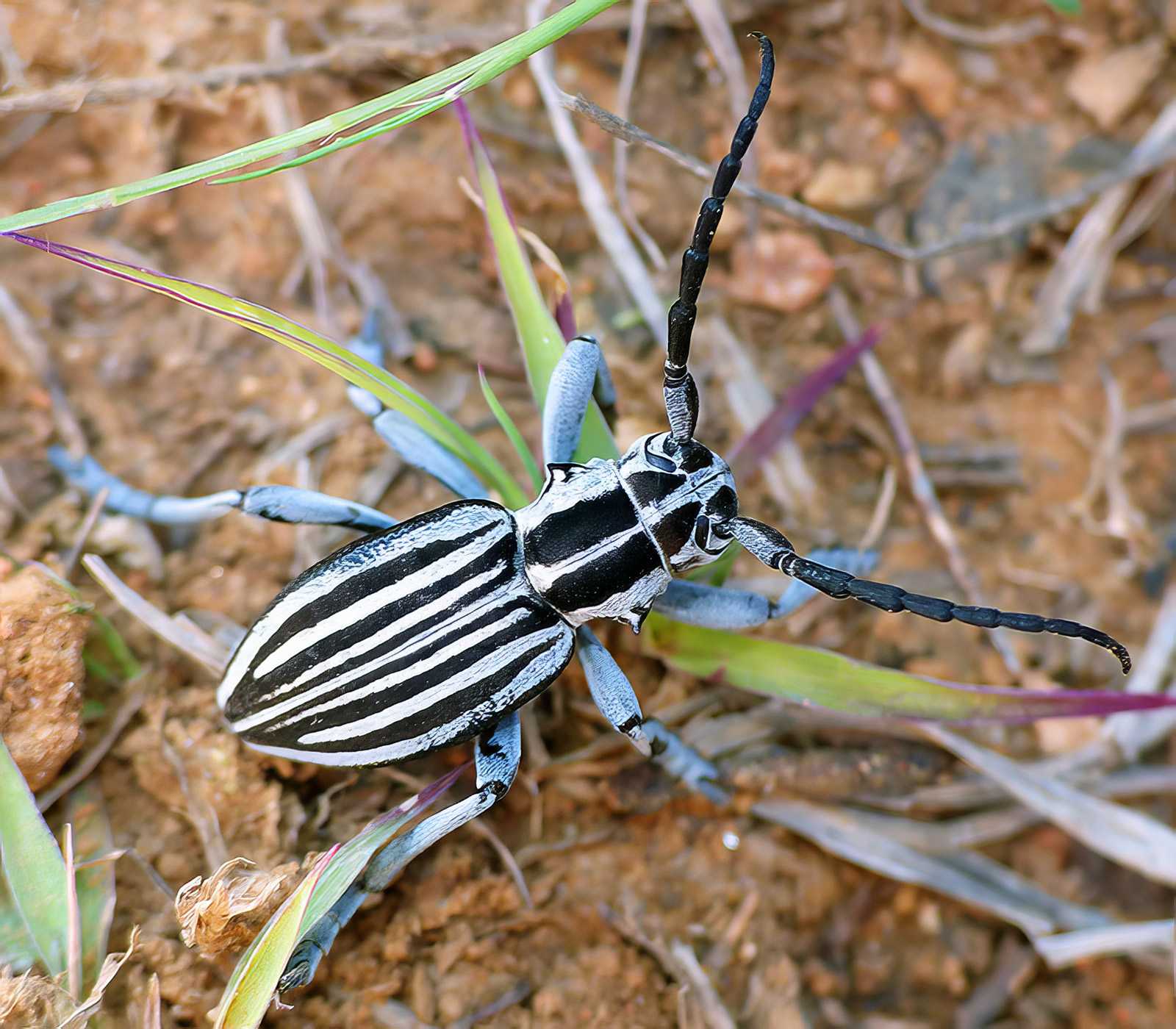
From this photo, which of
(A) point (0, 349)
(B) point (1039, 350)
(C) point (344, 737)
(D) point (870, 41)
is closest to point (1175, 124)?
(B) point (1039, 350)

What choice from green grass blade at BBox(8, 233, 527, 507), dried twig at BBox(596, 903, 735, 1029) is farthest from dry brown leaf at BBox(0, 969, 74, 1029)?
green grass blade at BBox(8, 233, 527, 507)

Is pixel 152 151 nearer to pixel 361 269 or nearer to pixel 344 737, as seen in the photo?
pixel 361 269

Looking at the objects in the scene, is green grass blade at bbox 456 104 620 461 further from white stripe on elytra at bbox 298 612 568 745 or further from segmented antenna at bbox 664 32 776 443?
white stripe on elytra at bbox 298 612 568 745

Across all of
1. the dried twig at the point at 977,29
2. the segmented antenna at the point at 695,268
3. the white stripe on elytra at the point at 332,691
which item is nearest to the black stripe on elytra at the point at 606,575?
the segmented antenna at the point at 695,268

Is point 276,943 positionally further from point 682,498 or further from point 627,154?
point 627,154

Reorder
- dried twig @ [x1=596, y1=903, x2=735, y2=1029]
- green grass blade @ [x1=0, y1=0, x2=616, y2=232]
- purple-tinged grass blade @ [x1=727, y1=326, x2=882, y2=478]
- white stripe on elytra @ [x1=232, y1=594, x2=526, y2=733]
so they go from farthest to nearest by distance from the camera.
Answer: purple-tinged grass blade @ [x1=727, y1=326, x2=882, y2=478], dried twig @ [x1=596, y1=903, x2=735, y2=1029], white stripe on elytra @ [x1=232, y1=594, x2=526, y2=733], green grass blade @ [x1=0, y1=0, x2=616, y2=232]

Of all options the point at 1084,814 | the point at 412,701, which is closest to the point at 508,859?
the point at 412,701
